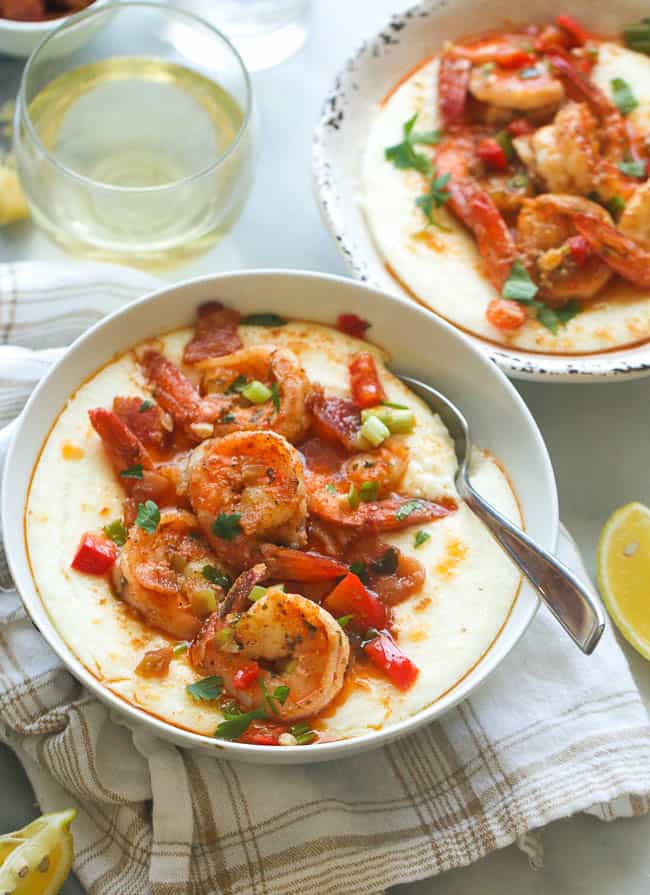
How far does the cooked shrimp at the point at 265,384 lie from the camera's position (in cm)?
295

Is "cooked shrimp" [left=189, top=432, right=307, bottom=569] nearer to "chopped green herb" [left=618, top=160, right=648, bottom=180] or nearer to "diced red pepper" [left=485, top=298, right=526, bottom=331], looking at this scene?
"diced red pepper" [left=485, top=298, right=526, bottom=331]

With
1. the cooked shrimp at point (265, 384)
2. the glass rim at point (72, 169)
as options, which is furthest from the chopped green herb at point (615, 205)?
the cooked shrimp at point (265, 384)

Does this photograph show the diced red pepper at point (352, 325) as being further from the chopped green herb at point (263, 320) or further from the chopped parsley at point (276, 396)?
the chopped parsley at point (276, 396)

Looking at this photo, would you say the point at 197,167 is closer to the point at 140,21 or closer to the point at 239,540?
the point at 140,21

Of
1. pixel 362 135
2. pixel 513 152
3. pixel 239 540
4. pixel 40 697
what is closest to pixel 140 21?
pixel 362 135

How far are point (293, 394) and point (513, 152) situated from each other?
1467 mm

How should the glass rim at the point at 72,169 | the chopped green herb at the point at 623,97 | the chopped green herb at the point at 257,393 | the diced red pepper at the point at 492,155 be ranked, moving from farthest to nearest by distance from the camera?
the chopped green herb at the point at 623,97
the diced red pepper at the point at 492,155
the glass rim at the point at 72,169
the chopped green herb at the point at 257,393

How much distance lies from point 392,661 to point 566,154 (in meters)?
1.89

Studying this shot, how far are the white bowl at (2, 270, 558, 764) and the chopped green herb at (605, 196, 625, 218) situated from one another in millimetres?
968

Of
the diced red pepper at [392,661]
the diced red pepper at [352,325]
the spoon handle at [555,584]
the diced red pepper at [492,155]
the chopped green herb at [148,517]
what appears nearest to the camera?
the spoon handle at [555,584]

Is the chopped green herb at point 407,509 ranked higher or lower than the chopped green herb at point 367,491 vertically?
lower

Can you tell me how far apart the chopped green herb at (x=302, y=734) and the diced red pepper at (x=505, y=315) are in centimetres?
148

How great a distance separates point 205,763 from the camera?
114 inches

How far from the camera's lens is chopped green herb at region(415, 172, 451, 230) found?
3699 millimetres
